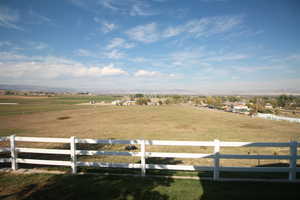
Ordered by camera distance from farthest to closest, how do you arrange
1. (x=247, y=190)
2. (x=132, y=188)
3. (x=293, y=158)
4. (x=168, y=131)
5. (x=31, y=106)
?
(x=31, y=106), (x=168, y=131), (x=293, y=158), (x=132, y=188), (x=247, y=190)

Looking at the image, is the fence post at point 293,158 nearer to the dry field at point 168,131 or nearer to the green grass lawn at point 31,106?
the dry field at point 168,131

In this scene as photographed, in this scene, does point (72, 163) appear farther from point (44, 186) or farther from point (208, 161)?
point (208, 161)

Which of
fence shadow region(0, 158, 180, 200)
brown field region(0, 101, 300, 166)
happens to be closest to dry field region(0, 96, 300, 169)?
brown field region(0, 101, 300, 166)

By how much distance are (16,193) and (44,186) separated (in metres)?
0.67

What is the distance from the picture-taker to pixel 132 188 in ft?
14.1

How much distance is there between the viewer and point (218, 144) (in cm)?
468

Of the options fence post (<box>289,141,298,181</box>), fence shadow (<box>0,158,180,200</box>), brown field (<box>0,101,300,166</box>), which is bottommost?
brown field (<box>0,101,300,166</box>)

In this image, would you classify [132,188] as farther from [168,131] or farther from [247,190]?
[168,131]

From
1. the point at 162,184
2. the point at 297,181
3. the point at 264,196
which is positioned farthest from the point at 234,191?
the point at 297,181

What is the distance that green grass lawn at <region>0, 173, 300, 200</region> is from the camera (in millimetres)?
3936

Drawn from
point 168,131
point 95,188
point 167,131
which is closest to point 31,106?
point 167,131

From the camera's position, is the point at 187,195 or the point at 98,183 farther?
the point at 98,183

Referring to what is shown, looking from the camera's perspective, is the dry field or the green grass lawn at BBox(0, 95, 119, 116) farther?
the green grass lawn at BBox(0, 95, 119, 116)

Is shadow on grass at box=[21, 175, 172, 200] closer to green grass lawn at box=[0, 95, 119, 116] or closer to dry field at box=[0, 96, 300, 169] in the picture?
dry field at box=[0, 96, 300, 169]
